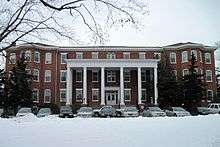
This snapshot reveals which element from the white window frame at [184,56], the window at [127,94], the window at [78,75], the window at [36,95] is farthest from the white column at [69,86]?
the white window frame at [184,56]

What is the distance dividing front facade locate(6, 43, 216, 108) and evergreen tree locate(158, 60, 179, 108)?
242 cm

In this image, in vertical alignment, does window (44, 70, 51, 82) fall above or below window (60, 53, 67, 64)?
below

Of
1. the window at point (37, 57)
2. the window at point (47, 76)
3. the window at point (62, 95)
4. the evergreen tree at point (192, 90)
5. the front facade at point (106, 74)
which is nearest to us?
the evergreen tree at point (192, 90)

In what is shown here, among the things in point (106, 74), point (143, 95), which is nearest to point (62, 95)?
point (106, 74)

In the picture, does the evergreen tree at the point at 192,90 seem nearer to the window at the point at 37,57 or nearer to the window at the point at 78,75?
the window at the point at 78,75

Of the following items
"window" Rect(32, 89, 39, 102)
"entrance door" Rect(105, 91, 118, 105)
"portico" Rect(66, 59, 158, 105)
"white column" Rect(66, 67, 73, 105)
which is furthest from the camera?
"entrance door" Rect(105, 91, 118, 105)

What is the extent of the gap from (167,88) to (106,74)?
11604 mm

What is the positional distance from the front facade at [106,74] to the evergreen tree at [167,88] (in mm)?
2417

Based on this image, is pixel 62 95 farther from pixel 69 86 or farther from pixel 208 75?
pixel 208 75

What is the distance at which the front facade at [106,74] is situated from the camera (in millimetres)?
59469

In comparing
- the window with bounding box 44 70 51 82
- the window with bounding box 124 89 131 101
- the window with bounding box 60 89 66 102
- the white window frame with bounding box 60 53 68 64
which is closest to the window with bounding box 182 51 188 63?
the window with bounding box 124 89 131 101

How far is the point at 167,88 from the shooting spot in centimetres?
5412

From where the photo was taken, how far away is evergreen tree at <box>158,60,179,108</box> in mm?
53237

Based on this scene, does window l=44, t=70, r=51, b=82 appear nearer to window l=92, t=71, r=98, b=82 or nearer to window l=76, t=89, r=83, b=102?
window l=76, t=89, r=83, b=102
